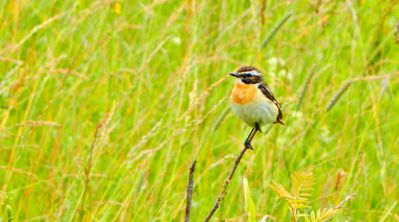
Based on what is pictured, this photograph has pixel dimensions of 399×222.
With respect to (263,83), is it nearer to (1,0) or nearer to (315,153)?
(315,153)

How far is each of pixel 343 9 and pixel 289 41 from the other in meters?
0.37

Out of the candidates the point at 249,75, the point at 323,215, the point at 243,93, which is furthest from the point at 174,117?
the point at 323,215

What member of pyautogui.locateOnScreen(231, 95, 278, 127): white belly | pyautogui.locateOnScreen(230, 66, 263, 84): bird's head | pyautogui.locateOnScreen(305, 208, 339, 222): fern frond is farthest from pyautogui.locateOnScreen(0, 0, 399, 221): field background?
pyautogui.locateOnScreen(305, 208, 339, 222): fern frond

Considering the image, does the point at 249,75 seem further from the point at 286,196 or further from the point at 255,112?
the point at 286,196

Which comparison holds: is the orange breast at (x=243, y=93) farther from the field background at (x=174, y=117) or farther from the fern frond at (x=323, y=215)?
the fern frond at (x=323, y=215)

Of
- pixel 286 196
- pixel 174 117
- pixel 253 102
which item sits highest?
pixel 253 102

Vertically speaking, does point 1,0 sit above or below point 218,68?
above

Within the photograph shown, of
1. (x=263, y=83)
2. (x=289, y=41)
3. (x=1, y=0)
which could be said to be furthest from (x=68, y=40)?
(x=263, y=83)

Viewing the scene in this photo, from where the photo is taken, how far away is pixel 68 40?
17.1 feet

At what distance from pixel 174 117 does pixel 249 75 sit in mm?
987

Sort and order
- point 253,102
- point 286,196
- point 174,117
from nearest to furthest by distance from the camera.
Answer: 1. point 286,196
2. point 253,102
3. point 174,117

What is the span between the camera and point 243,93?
307cm

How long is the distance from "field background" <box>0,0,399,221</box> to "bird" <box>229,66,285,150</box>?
152mm

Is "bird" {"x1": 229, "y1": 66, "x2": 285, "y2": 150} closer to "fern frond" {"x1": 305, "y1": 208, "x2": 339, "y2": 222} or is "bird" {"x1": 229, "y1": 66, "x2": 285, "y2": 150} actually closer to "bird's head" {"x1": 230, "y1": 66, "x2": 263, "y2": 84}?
"bird's head" {"x1": 230, "y1": 66, "x2": 263, "y2": 84}
